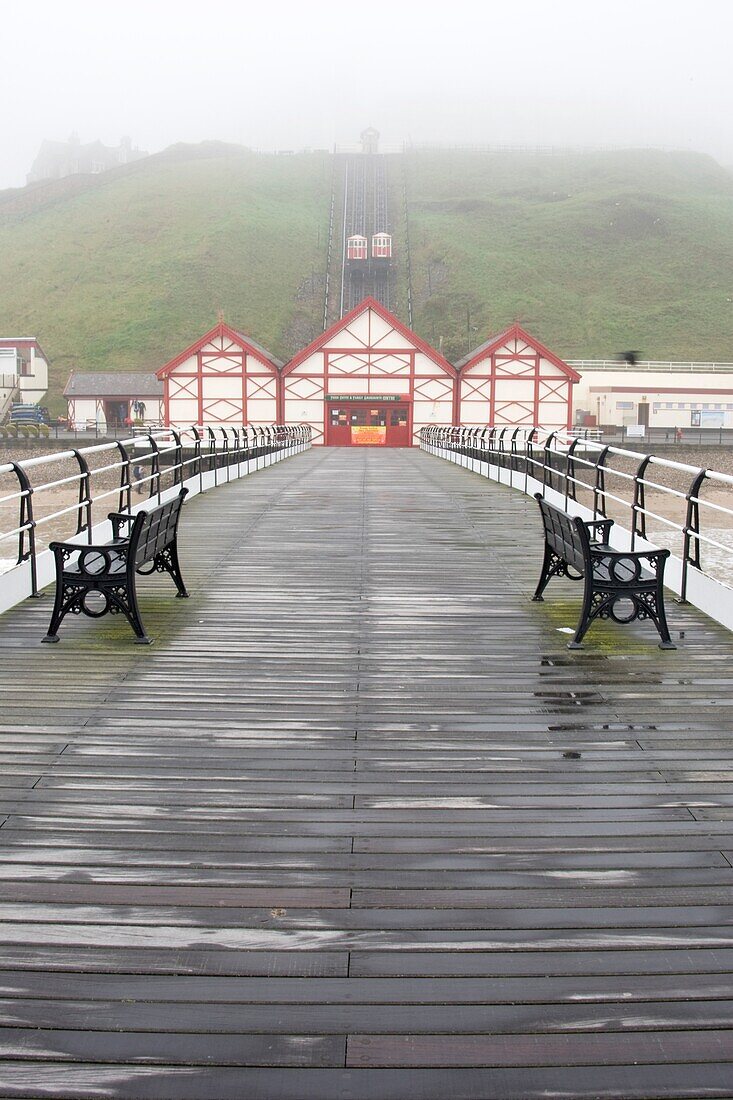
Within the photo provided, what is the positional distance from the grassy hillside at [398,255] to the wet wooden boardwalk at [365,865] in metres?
78.9

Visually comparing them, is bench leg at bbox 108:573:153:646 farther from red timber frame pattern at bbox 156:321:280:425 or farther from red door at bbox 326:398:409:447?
red timber frame pattern at bbox 156:321:280:425

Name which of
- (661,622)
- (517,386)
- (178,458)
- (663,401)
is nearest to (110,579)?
(661,622)

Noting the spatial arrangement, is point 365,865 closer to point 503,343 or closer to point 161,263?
point 503,343

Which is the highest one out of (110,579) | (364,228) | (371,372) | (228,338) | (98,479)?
(364,228)

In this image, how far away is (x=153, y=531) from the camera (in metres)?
7.38

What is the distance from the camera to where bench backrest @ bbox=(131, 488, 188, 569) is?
6621mm

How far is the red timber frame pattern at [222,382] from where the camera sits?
5328 centimetres

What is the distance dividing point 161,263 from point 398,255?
84.1 ft

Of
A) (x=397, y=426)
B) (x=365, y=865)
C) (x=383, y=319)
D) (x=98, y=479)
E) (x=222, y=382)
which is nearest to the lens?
(x=365, y=865)

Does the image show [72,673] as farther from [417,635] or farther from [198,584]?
[198,584]

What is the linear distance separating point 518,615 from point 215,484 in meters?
12.0

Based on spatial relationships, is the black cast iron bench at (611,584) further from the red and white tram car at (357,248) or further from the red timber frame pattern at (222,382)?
the red and white tram car at (357,248)

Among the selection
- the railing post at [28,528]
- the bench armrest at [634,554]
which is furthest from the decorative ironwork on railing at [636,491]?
the railing post at [28,528]

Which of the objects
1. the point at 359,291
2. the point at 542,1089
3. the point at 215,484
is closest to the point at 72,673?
the point at 542,1089
